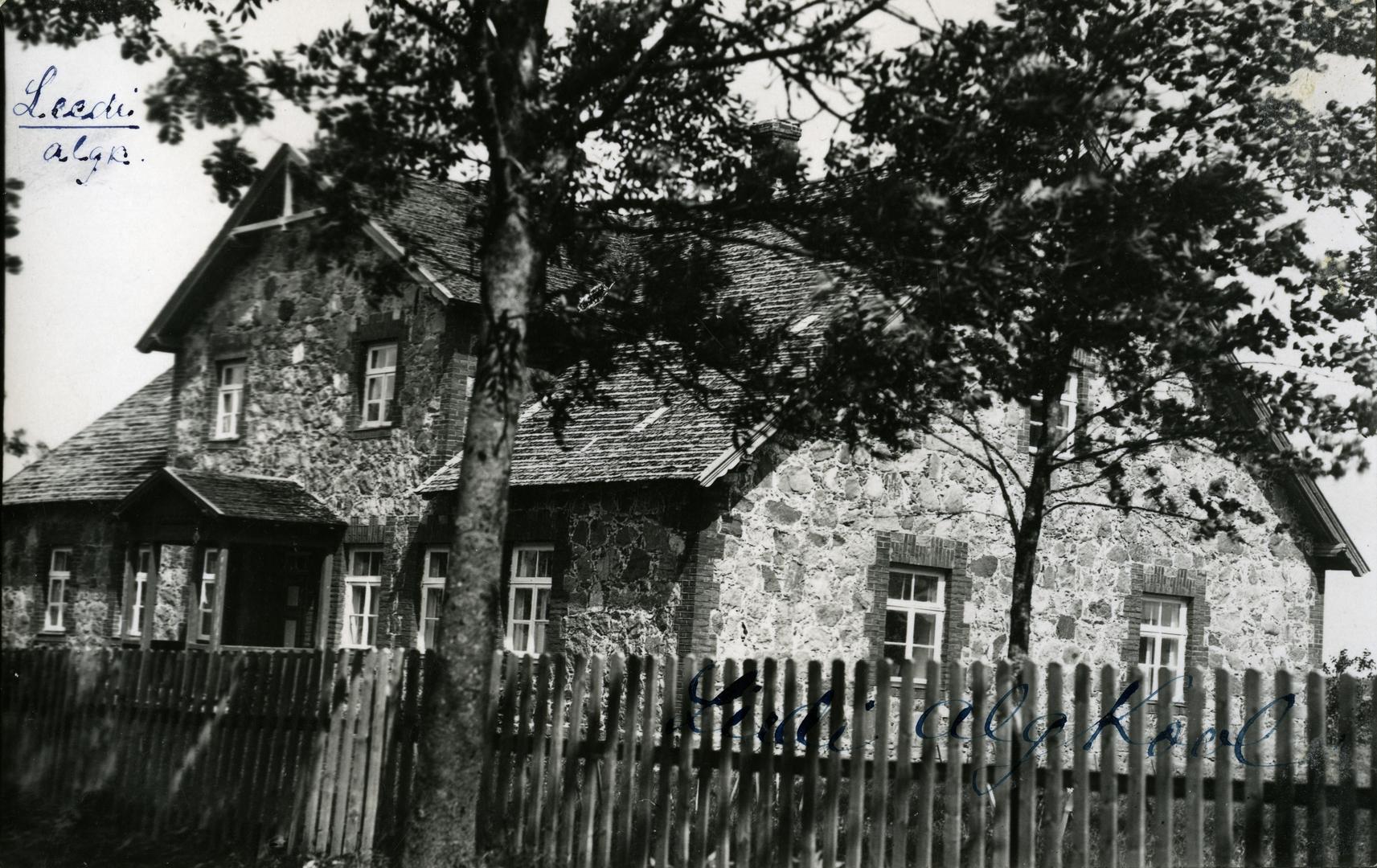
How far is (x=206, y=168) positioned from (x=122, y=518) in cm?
1219

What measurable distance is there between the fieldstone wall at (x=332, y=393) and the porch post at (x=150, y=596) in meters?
1.74

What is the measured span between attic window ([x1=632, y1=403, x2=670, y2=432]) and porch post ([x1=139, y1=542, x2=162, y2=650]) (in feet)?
23.3

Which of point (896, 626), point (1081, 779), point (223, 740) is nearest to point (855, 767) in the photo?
point (1081, 779)

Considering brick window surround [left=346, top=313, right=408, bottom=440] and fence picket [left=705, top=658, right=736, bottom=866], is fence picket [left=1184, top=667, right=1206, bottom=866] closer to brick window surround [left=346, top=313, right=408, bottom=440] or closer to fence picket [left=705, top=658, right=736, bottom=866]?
fence picket [left=705, top=658, right=736, bottom=866]

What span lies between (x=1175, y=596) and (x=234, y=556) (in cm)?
1215

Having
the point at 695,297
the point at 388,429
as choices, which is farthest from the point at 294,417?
the point at 695,297

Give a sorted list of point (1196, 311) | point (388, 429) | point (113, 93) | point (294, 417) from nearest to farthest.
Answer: point (113, 93) → point (1196, 311) → point (388, 429) → point (294, 417)

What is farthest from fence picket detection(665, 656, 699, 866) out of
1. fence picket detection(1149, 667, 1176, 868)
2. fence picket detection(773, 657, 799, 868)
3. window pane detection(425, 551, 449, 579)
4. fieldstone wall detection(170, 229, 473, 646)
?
fieldstone wall detection(170, 229, 473, 646)

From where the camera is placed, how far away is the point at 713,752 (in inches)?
301

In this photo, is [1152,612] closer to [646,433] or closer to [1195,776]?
[646,433]

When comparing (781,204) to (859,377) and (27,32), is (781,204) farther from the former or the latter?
(27,32)

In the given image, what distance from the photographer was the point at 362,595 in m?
18.2

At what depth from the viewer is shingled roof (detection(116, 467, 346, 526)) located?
17500 mm

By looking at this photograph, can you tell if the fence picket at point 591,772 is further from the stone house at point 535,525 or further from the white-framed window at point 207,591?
the white-framed window at point 207,591
